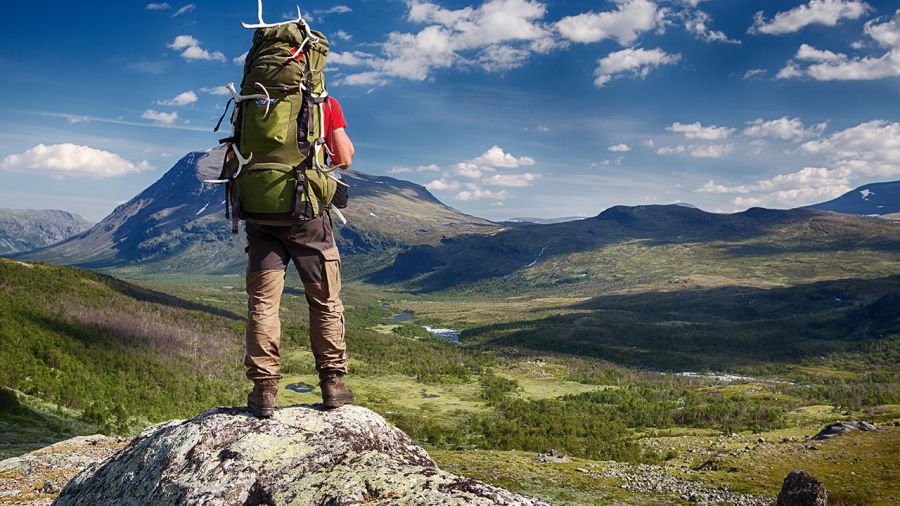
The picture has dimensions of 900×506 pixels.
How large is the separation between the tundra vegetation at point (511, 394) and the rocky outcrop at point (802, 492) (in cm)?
933

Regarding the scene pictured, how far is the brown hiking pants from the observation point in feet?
26.2

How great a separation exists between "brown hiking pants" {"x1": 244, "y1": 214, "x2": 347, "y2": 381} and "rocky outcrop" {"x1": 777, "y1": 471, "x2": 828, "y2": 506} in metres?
27.0

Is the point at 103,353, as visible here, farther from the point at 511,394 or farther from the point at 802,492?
the point at 511,394

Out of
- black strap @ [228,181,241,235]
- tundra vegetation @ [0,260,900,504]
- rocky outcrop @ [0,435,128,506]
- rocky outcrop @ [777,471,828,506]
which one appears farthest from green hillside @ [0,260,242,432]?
rocky outcrop @ [777,471,828,506]

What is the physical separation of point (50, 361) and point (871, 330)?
20502cm

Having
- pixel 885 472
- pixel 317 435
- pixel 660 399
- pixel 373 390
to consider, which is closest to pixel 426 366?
pixel 373 390

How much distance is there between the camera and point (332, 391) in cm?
823

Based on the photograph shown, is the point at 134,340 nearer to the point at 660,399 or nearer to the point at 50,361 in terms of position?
the point at 50,361

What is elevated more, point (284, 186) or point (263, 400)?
point (284, 186)

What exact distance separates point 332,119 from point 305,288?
2.74 metres

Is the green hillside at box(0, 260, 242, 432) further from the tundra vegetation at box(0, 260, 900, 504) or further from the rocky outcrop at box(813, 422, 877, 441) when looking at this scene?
the rocky outcrop at box(813, 422, 877, 441)

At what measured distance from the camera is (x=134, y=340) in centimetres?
6178

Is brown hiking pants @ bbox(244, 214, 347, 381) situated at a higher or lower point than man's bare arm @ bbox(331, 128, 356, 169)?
lower

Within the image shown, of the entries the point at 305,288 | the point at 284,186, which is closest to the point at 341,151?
the point at 284,186
